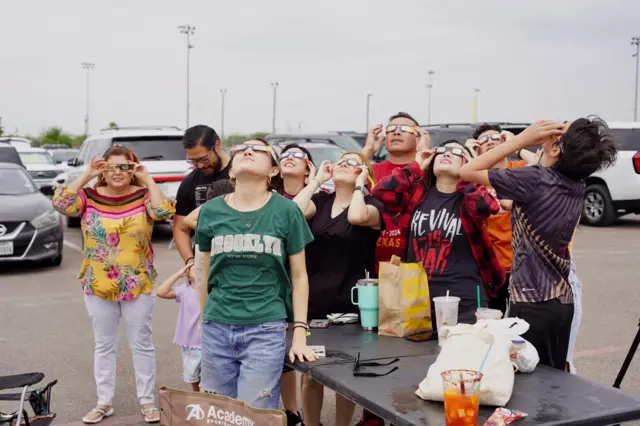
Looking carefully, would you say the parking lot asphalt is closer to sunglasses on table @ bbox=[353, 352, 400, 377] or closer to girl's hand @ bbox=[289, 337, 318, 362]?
girl's hand @ bbox=[289, 337, 318, 362]

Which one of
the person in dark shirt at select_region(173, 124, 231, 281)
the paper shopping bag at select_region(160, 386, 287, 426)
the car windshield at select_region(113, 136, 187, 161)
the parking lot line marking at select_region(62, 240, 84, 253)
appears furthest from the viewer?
the car windshield at select_region(113, 136, 187, 161)

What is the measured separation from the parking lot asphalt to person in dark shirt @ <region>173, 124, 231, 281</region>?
125 centimetres

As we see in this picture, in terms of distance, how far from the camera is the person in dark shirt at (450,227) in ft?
14.6

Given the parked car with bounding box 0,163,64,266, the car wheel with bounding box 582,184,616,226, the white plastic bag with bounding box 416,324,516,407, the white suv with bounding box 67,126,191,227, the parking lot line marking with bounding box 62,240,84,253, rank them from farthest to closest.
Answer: the car wheel with bounding box 582,184,616,226, the parking lot line marking with bounding box 62,240,84,253, the white suv with bounding box 67,126,191,227, the parked car with bounding box 0,163,64,266, the white plastic bag with bounding box 416,324,516,407

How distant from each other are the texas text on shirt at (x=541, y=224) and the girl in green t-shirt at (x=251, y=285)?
103 centimetres

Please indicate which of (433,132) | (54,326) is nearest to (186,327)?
(54,326)

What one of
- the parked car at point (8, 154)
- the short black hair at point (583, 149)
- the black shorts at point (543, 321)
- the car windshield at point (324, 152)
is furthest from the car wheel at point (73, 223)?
the short black hair at point (583, 149)

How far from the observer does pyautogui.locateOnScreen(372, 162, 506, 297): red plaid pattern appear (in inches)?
173

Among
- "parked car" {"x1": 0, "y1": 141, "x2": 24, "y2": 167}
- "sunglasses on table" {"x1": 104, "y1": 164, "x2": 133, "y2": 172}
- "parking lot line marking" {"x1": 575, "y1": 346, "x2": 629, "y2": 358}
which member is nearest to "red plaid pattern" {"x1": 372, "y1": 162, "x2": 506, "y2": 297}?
"sunglasses on table" {"x1": 104, "y1": 164, "x2": 133, "y2": 172}

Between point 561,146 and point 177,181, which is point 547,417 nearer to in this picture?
point 561,146

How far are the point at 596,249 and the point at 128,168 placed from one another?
1029 centimetres

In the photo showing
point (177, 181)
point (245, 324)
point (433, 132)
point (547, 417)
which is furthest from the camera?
point (433, 132)

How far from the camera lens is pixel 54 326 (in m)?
8.44

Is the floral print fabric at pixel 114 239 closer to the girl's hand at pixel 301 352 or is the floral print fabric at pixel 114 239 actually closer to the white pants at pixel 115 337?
the white pants at pixel 115 337
